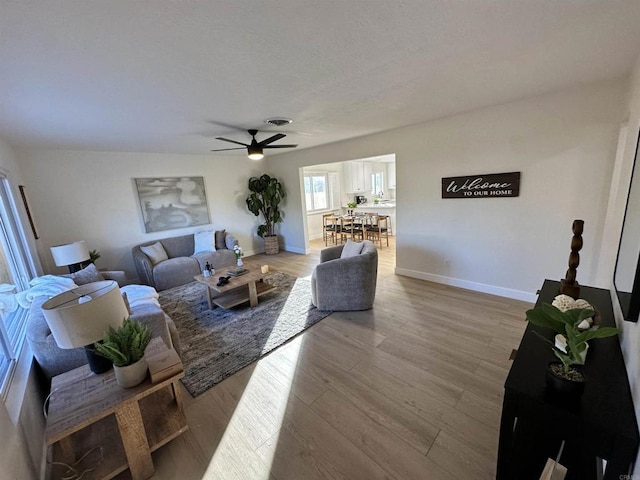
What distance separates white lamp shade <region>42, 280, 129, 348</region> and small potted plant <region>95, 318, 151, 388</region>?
54mm

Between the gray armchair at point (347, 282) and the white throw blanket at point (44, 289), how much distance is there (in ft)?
8.44

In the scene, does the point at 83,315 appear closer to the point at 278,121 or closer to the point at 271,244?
the point at 278,121

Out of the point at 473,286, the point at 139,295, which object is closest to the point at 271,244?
the point at 139,295

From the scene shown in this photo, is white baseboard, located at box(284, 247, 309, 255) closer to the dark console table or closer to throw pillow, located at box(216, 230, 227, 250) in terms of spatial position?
throw pillow, located at box(216, 230, 227, 250)

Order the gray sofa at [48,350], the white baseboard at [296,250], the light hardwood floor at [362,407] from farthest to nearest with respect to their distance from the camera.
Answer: the white baseboard at [296,250] < the gray sofa at [48,350] < the light hardwood floor at [362,407]

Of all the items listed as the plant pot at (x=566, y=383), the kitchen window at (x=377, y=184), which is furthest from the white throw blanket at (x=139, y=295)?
the kitchen window at (x=377, y=184)

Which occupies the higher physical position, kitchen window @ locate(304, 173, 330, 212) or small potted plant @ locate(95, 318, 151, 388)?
kitchen window @ locate(304, 173, 330, 212)

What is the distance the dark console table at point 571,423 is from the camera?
88cm

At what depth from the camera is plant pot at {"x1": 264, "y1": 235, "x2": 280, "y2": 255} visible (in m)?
6.41

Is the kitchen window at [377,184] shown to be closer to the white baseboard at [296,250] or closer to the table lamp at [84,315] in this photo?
the white baseboard at [296,250]

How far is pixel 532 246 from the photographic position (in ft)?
10.3

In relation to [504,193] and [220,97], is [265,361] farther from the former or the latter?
[504,193]

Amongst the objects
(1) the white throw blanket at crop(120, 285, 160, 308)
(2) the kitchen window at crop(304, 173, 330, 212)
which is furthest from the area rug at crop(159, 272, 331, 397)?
(2) the kitchen window at crop(304, 173, 330, 212)

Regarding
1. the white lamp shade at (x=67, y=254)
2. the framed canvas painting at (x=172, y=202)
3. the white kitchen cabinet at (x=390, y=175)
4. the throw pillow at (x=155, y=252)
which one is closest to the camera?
the white lamp shade at (x=67, y=254)
